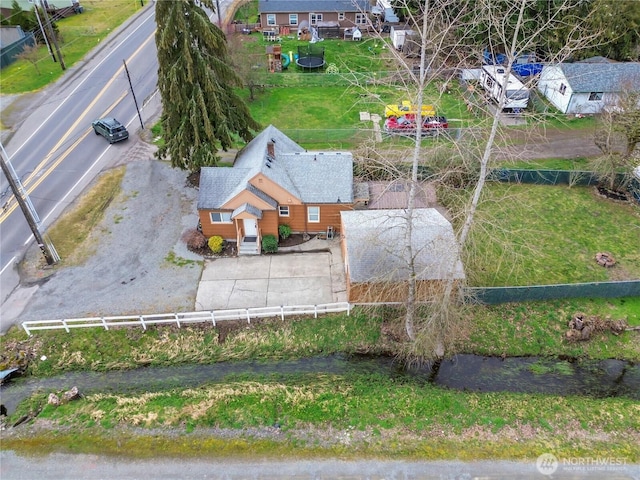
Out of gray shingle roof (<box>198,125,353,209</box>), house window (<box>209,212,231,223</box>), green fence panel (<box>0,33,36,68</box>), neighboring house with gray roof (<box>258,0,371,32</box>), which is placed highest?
neighboring house with gray roof (<box>258,0,371,32</box>)

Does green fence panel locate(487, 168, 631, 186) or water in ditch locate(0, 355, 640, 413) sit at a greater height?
green fence panel locate(487, 168, 631, 186)

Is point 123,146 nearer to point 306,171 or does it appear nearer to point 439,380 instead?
point 306,171

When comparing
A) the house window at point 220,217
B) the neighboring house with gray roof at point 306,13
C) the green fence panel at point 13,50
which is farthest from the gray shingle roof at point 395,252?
the green fence panel at point 13,50

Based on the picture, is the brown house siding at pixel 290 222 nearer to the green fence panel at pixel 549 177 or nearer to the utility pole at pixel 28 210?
the utility pole at pixel 28 210

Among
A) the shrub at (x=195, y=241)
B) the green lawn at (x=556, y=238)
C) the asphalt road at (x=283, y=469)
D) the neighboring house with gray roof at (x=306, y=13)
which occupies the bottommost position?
the asphalt road at (x=283, y=469)

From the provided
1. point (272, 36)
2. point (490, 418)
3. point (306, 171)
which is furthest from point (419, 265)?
point (272, 36)

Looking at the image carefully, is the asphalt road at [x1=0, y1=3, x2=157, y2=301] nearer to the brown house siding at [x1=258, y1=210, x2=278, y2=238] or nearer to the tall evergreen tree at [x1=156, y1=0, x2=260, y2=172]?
the tall evergreen tree at [x1=156, y1=0, x2=260, y2=172]

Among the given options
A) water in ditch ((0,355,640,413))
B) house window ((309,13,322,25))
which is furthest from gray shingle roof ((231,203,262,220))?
house window ((309,13,322,25))
